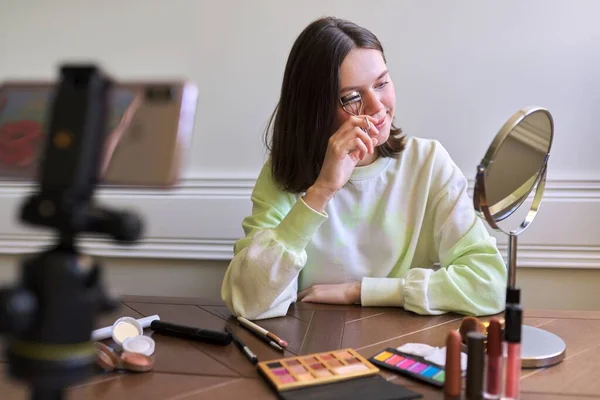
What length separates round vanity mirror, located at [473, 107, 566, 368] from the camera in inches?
28.0

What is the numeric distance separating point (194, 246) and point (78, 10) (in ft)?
2.36

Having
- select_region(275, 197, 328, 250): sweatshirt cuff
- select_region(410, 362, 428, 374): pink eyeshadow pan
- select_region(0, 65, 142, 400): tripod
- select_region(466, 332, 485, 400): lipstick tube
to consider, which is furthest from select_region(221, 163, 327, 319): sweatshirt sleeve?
select_region(0, 65, 142, 400): tripod

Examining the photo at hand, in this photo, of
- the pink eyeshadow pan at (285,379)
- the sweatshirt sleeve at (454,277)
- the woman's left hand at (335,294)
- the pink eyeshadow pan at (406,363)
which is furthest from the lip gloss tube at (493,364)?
the woman's left hand at (335,294)

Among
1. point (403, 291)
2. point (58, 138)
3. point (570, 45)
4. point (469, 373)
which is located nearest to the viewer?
point (58, 138)

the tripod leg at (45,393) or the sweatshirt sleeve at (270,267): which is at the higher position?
the tripod leg at (45,393)

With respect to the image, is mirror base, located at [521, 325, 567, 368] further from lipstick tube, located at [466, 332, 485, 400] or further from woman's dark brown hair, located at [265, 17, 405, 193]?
woman's dark brown hair, located at [265, 17, 405, 193]

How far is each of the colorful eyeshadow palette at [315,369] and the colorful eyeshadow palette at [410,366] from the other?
0.02m

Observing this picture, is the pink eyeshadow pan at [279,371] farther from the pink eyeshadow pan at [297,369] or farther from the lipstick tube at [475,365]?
the lipstick tube at [475,365]

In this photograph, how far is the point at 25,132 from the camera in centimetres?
45

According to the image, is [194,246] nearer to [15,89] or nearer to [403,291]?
[403,291]

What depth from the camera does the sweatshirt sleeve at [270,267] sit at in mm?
1026

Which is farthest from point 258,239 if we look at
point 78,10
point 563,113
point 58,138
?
point 78,10

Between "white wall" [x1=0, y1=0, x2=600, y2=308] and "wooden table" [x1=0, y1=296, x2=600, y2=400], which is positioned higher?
"white wall" [x1=0, y1=0, x2=600, y2=308]

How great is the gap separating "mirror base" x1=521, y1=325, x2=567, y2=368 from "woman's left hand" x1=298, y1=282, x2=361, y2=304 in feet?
1.11
